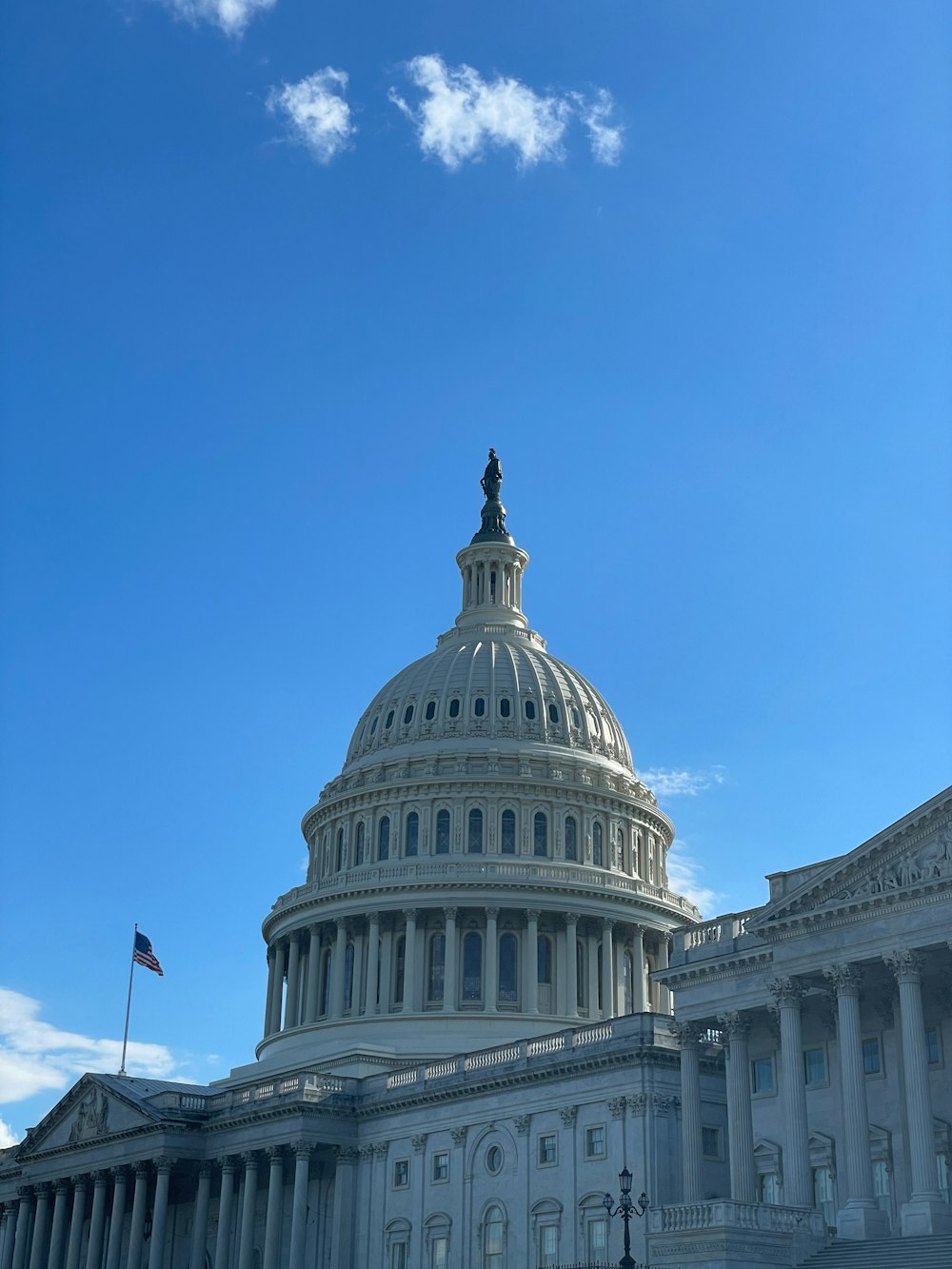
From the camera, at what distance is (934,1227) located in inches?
2114

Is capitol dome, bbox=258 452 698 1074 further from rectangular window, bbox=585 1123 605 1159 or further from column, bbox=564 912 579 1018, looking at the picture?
rectangular window, bbox=585 1123 605 1159

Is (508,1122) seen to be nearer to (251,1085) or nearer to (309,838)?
(251,1085)

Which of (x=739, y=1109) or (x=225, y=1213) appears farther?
(x=225, y=1213)

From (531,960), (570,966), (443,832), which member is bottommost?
(570,966)

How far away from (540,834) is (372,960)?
14.0 meters

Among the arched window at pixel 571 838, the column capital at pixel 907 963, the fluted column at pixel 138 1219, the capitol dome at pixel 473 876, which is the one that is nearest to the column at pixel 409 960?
the capitol dome at pixel 473 876

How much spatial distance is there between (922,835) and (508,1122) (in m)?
28.5

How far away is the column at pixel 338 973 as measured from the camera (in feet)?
357

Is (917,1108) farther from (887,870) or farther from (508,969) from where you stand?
Answer: (508,969)

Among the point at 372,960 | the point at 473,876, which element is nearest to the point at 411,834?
the point at 473,876

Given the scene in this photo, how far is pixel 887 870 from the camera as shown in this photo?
5903 centimetres

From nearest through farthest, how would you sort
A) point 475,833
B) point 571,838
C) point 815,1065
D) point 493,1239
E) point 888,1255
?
point 888,1255 → point 815,1065 → point 493,1239 → point 475,833 → point 571,838

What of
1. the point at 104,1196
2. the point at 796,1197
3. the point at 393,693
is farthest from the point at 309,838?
the point at 796,1197

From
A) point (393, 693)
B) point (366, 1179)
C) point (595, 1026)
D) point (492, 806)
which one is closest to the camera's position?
point (595, 1026)
